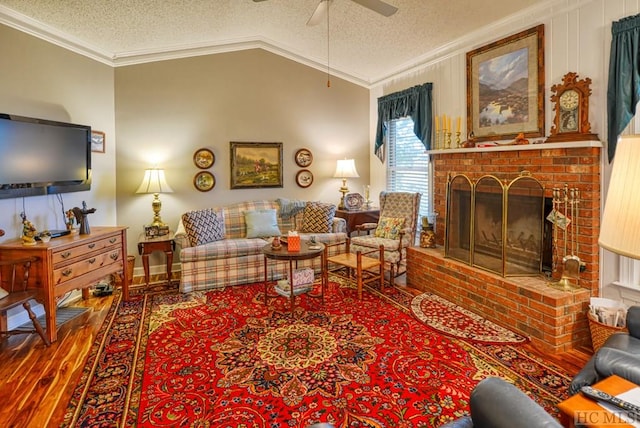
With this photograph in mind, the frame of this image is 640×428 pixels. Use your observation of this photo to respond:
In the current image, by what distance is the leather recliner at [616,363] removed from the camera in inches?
64.9

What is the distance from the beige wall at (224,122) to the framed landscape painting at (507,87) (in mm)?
2388

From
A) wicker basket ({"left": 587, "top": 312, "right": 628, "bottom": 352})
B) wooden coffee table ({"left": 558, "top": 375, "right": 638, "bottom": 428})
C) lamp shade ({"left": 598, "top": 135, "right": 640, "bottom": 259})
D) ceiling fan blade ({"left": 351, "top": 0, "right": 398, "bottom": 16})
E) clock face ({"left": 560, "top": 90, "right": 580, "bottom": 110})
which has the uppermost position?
ceiling fan blade ({"left": 351, "top": 0, "right": 398, "bottom": 16})

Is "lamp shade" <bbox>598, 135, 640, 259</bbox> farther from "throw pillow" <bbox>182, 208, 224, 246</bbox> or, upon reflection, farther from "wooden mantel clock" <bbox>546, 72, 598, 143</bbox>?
"throw pillow" <bbox>182, 208, 224, 246</bbox>

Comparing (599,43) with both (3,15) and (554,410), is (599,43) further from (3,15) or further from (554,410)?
(3,15)

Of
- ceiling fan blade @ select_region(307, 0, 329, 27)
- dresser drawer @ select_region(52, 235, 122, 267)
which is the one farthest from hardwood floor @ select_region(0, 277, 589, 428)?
ceiling fan blade @ select_region(307, 0, 329, 27)

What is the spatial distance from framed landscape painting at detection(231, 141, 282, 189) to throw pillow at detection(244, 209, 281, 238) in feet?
2.00

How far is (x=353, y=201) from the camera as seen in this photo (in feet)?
19.5

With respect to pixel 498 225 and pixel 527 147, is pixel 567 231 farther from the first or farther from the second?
pixel 527 147

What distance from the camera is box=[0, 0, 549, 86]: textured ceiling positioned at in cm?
362

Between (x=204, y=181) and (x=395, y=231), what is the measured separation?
2.78 metres

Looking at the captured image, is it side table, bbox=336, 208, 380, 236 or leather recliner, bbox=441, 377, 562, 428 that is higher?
side table, bbox=336, 208, 380, 236

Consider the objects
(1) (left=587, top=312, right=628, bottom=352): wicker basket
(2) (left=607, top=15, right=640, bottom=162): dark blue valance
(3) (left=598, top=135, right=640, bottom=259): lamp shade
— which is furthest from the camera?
(2) (left=607, top=15, right=640, bottom=162): dark blue valance

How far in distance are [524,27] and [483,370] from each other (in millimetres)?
3190

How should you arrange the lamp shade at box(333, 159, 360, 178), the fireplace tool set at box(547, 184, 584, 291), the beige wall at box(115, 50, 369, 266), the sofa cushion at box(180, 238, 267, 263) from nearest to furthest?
the fireplace tool set at box(547, 184, 584, 291) < the sofa cushion at box(180, 238, 267, 263) < the beige wall at box(115, 50, 369, 266) < the lamp shade at box(333, 159, 360, 178)
